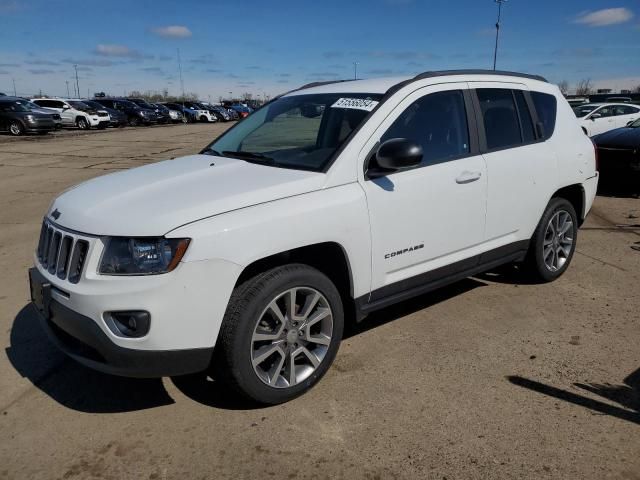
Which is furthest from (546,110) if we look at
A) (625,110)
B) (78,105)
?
(78,105)

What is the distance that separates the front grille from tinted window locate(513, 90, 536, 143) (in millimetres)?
3512

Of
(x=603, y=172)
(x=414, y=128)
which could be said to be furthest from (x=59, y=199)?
(x=603, y=172)

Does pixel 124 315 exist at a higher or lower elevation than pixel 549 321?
higher

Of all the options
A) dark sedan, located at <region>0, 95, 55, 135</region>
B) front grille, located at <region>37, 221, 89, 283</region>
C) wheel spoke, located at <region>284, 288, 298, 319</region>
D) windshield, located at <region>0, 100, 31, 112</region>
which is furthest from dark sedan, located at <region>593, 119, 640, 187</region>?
windshield, located at <region>0, 100, 31, 112</region>

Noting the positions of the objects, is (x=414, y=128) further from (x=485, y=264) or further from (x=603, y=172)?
(x=603, y=172)

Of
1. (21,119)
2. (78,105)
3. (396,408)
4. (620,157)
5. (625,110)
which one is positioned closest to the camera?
(396,408)

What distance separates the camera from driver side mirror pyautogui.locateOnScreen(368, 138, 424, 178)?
319 centimetres

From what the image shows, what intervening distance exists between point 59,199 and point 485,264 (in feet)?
10.2

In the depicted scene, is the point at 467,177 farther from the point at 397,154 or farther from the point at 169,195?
the point at 169,195

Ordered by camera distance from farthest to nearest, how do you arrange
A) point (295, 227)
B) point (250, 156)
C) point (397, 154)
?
point (250, 156)
point (397, 154)
point (295, 227)

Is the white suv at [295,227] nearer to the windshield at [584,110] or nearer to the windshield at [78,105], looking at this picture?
the windshield at [584,110]

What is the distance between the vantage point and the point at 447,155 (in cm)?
382

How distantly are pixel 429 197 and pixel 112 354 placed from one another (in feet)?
7.13

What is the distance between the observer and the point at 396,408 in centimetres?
307
